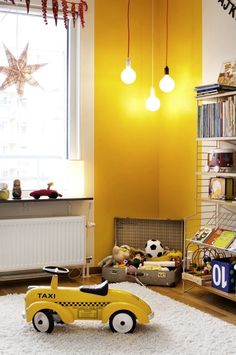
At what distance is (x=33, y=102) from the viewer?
4.15 meters

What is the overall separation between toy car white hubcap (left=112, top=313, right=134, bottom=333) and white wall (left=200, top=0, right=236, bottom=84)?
2.09 m

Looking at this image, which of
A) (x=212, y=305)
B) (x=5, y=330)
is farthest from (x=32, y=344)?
(x=212, y=305)

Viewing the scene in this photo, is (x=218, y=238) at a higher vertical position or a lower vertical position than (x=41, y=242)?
higher

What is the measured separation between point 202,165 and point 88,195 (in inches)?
40.6

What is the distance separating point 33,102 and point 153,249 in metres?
1.62

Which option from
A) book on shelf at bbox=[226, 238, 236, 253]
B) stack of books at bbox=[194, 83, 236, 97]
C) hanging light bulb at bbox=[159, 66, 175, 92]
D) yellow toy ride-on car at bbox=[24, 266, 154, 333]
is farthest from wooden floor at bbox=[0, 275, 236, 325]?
hanging light bulb at bbox=[159, 66, 175, 92]

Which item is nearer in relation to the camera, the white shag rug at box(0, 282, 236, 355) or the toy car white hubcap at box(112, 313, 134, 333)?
the white shag rug at box(0, 282, 236, 355)

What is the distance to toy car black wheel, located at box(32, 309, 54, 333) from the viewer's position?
267 centimetres

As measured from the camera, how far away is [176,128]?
173 inches

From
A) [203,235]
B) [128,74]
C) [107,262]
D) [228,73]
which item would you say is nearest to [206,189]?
[203,235]

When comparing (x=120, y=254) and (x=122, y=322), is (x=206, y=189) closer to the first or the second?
(x=120, y=254)

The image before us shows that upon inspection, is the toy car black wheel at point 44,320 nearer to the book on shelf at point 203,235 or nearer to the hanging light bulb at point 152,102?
the book on shelf at point 203,235

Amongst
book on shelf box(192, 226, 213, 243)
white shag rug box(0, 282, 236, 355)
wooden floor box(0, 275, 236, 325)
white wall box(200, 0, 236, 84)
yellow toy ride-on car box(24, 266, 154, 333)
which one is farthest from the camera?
white wall box(200, 0, 236, 84)

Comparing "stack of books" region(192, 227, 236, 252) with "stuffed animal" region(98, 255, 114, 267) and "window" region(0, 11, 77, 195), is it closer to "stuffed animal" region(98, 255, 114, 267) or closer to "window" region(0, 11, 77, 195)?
"stuffed animal" region(98, 255, 114, 267)
